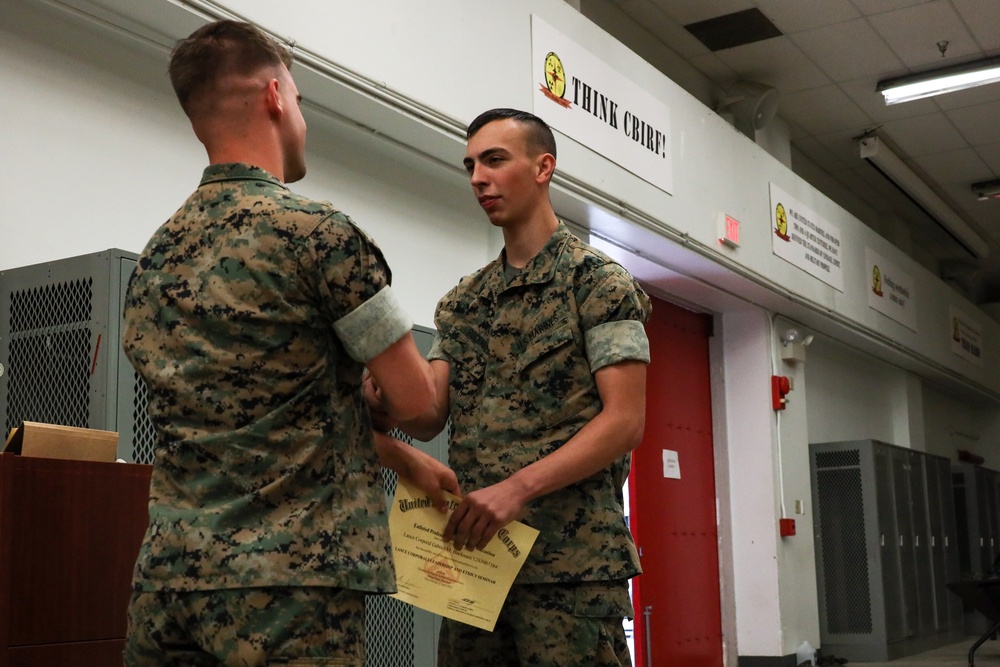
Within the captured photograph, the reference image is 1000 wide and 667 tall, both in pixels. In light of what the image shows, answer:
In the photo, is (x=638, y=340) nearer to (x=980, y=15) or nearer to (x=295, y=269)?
(x=295, y=269)

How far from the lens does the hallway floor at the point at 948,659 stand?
25.4 ft

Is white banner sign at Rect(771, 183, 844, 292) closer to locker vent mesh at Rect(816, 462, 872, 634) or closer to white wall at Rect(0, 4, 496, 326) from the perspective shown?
locker vent mesh at Rect(816, 462, 872, 634)

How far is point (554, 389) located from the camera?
181 centimetres

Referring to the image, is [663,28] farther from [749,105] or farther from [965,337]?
[965,337]

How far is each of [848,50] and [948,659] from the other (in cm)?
467

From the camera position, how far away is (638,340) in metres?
1.77

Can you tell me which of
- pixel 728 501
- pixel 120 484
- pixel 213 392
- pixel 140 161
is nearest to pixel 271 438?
pixel 213 392

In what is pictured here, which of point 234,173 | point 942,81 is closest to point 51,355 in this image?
point 234,173

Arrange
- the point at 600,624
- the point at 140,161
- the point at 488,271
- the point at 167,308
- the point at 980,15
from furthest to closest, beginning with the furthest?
the point at 980,15, the point at 140,161, the point at 488,271, the point at 600,624, the point at 167,308

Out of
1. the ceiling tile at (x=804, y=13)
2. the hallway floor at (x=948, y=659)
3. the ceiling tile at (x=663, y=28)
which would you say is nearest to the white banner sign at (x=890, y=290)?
the ceiling tile at (x=804, y=13)

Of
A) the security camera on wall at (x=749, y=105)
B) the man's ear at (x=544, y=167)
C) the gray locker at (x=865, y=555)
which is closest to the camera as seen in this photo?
the man's ear at (x=544, y=167)

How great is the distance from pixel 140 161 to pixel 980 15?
18.7ft

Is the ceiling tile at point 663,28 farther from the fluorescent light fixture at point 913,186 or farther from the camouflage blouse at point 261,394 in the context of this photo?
the camouflage blouse at point 261,394

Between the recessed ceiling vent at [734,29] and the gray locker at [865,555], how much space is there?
3.28 meters
